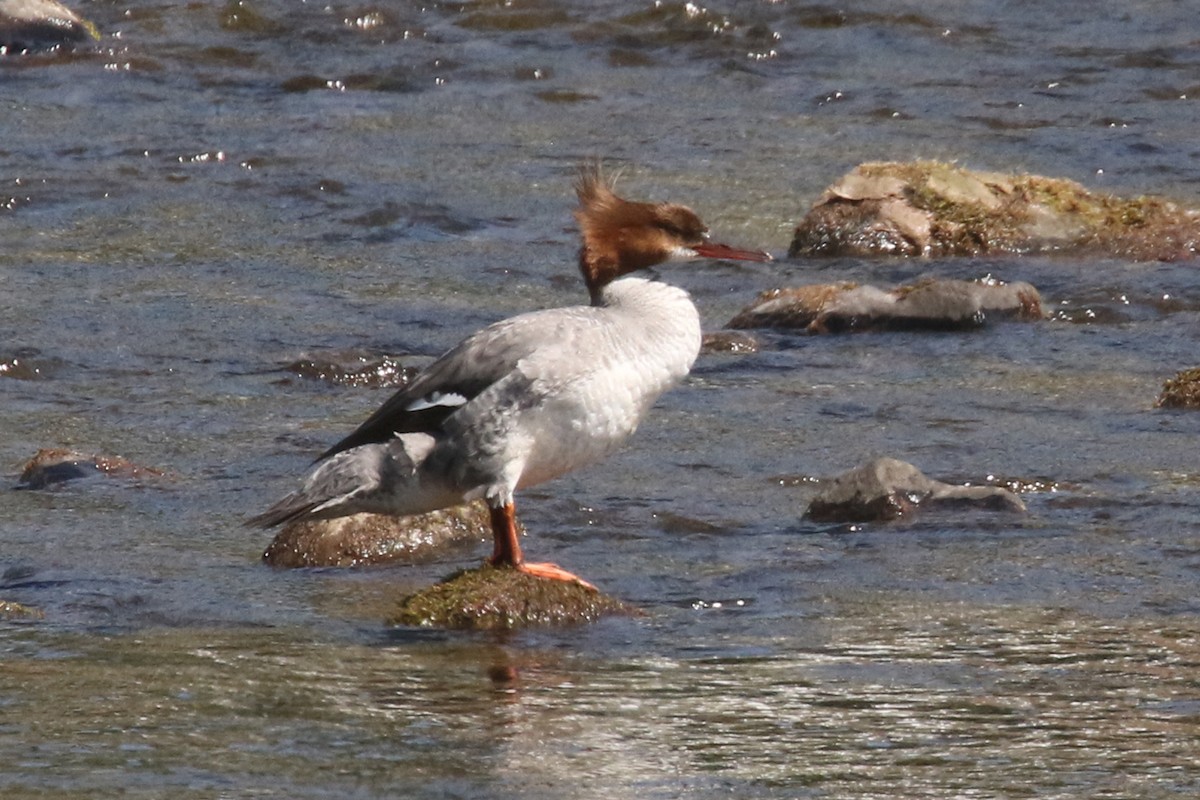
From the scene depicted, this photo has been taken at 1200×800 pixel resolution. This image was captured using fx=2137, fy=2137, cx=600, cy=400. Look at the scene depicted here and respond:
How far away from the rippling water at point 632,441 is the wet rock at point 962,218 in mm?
283

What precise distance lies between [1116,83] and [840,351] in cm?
741

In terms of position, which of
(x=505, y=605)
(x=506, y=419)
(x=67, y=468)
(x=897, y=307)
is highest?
(x=506, y=419)

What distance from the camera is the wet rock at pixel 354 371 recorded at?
9.84 m

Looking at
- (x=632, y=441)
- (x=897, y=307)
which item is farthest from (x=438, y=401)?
(x=897, y=307)

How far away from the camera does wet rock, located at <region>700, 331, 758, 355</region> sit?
10.3 metres

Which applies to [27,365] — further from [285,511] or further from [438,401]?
[438,401]

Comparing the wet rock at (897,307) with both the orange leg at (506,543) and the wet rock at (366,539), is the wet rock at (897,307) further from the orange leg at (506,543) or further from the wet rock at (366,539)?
the orange leg at (506,543)

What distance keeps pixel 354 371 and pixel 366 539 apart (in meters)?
2.77

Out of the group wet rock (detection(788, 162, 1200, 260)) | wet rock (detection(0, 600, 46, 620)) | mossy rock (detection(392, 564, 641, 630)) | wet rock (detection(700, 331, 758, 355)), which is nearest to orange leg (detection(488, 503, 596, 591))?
mossy rock (detection(392, 564, 641, 630))

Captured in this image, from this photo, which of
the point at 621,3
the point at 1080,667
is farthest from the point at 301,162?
the point at 1080,667

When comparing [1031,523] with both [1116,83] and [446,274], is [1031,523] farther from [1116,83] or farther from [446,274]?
[1116,83]

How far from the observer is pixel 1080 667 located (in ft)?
18.5

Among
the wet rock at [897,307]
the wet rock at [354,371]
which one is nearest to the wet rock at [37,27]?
the wet rock at [354,371]

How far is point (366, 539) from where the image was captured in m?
7.26
